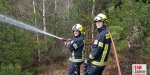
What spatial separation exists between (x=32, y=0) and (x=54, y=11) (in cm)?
181

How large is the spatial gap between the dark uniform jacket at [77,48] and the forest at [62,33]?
2212 mm

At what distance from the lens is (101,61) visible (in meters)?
5.91

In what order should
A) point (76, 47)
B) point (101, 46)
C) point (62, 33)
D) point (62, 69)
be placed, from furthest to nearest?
point (62, 69) → point (62, 33) → point (76, 47) → point (101, 46)

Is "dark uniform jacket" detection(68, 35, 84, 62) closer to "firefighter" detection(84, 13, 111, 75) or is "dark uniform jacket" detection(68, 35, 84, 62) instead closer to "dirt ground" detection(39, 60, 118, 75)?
"firefighter" detection(84, 13, 111, 75)

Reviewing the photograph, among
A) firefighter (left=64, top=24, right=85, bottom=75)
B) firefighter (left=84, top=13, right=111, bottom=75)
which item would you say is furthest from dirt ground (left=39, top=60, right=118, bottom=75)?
firefighter (left=84, top=13, right=111, bottom=75)

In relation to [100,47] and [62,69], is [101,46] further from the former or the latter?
[62,69]

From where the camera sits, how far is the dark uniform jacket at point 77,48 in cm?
690

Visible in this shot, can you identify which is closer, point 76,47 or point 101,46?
point 101,46

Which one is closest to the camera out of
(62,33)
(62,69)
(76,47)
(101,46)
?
(101,46)

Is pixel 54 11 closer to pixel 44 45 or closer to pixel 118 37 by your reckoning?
pixel 44 45

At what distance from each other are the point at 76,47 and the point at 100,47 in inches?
57.4

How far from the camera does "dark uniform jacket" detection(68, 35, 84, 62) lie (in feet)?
22.6

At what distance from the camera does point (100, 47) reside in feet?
18.5

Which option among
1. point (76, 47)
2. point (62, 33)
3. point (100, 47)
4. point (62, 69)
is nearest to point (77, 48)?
point (76, 47)
